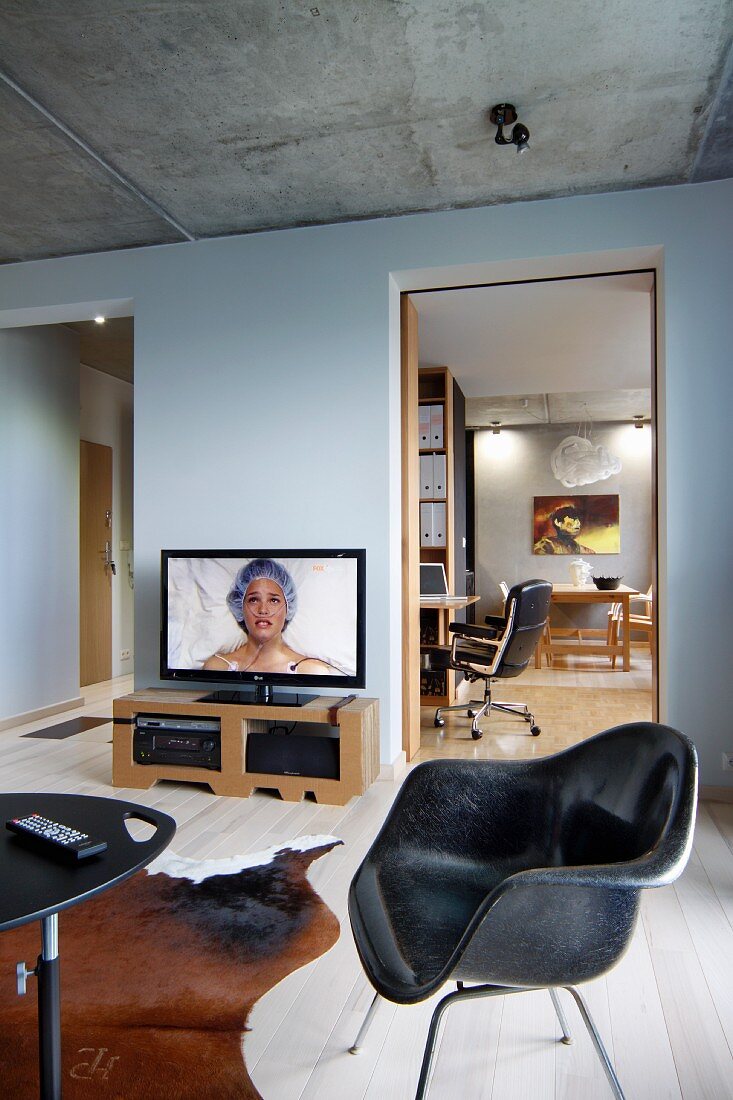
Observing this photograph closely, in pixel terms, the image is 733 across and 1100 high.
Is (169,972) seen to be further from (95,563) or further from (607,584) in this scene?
(607,584)

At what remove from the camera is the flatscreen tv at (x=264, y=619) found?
3.57 metres

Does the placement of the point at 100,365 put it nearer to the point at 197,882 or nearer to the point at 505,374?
the point at 505,374

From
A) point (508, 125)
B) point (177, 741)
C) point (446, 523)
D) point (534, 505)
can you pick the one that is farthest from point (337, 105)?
point (534, 505)

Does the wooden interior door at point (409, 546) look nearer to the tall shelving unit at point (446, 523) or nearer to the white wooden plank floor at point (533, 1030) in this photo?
the tall shelving unit at point (446, 523)

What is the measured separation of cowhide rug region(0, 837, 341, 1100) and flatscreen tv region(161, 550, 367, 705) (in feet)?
3.11

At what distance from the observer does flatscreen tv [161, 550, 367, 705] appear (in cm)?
357

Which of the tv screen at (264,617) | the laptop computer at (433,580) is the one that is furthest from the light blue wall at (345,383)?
the laptop computer at (433,580)

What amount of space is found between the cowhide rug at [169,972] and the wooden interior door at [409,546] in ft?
4.58

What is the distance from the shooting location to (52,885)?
1.39 metres

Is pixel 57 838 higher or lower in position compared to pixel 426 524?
lower

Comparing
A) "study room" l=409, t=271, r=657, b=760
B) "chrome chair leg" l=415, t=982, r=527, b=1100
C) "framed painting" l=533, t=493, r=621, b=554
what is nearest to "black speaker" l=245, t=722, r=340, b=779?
"study room" l=409, t=271, r=657, b=760

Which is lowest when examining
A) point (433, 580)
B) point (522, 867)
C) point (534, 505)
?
point (522, 867)

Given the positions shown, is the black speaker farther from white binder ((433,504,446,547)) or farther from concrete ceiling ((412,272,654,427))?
white binder ((433,504,446,547))

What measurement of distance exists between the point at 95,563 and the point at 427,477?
9.84 feet
